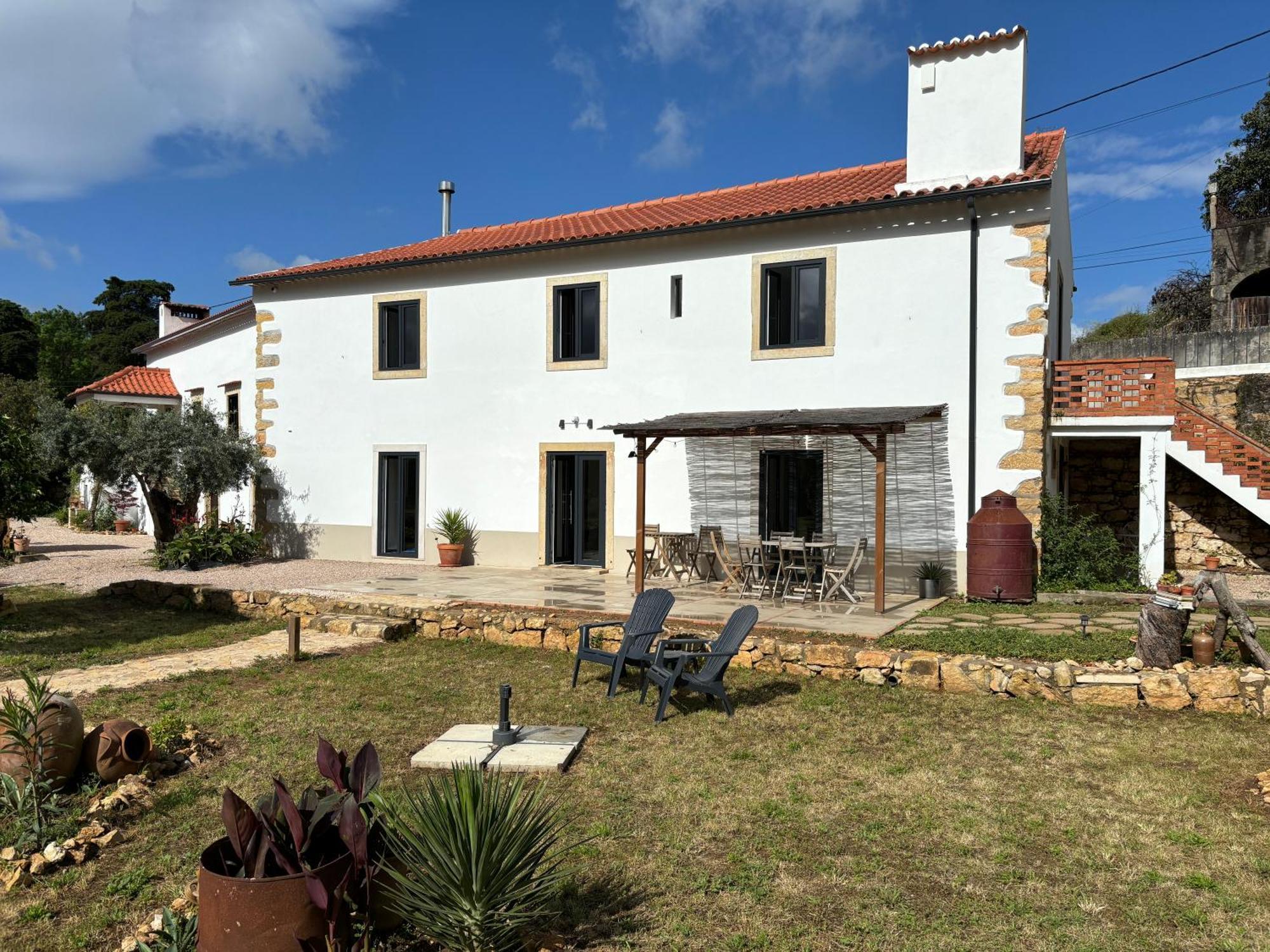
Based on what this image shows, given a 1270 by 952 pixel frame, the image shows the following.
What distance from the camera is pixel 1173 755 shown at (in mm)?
5391

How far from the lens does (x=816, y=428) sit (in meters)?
10.3

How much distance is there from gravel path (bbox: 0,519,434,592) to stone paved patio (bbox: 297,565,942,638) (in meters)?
0.79

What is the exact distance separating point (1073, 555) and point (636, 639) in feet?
23.6

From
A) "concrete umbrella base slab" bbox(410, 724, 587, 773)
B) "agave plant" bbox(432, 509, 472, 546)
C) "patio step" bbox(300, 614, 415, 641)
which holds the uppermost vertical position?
"agave plant" bbox(432, 509, 472, 546)

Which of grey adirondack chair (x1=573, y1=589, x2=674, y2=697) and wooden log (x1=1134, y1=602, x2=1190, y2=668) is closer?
wooden log (x1=1134, y1=602, x2=1190, y2=668)

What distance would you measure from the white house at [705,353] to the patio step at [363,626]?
479 cm

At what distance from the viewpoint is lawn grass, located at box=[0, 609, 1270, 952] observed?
3.44 m

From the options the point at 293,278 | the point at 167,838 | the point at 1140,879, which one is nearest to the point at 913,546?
the point at 1140,879

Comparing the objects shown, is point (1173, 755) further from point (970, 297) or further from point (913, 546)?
point (970, 297)

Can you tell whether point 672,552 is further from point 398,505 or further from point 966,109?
point 966,109

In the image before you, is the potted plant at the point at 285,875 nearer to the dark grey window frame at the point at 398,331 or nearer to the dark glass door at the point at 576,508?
the dark glass door at the point at 576,508

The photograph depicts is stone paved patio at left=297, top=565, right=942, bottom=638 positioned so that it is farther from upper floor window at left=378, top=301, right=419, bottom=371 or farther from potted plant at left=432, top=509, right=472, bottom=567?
upper floor window at left=378, top=301, right=419, bottom=371

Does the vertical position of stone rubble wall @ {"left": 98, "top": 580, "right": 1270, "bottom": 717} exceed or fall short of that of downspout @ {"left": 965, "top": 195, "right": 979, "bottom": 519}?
it falls short

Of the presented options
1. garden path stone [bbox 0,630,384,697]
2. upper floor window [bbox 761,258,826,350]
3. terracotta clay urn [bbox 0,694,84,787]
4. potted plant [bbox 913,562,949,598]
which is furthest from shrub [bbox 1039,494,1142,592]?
terracotta clay urn [bbox 0,694,84,787]
